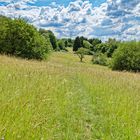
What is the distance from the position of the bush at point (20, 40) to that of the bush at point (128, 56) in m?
14.3

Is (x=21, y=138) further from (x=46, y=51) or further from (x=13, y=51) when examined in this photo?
(x=46, y=51)

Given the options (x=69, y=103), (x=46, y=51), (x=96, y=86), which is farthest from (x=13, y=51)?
(x=69, y=103)

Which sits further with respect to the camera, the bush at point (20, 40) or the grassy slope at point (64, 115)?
the bush at point (20, 40)

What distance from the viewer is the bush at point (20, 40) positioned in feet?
123

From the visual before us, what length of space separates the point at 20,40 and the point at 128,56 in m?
17.2

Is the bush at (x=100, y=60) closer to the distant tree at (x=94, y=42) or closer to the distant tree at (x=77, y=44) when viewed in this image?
the distant tree at (x=77, y=44)

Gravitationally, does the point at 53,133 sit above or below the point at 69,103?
above

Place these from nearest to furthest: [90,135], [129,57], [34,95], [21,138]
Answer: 1. [21,138]
2. [90,135]
3. [34,95]
4. [129,57]

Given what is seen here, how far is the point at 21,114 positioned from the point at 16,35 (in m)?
33.4

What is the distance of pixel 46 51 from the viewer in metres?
41.4

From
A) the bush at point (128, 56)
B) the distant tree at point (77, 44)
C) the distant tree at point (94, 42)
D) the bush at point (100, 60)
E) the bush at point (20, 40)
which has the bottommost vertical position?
the distant tree at point (94, 42)

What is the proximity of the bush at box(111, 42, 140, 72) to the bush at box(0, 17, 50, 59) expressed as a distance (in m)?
14.3

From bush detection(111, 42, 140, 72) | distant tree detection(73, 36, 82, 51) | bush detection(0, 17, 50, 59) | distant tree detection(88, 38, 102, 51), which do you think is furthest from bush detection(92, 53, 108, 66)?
bush detection(0, 17, 50, 59)

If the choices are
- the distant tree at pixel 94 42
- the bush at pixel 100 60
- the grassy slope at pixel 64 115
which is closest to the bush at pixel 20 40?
the grassy slope at pixel 64 115
